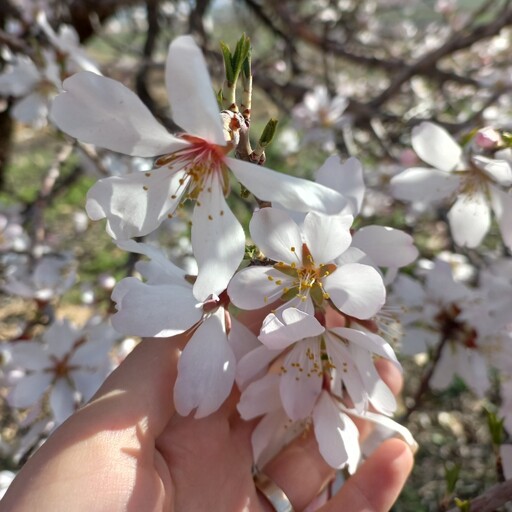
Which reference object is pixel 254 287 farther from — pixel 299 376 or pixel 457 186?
pixel 457 186

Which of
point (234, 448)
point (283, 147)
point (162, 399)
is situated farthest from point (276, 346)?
point (283, 147)

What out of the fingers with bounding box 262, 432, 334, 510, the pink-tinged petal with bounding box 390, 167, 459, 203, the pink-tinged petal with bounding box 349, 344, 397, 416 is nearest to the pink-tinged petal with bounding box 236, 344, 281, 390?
the pink-tinged petal with bounding box 349, 344, 397, 416

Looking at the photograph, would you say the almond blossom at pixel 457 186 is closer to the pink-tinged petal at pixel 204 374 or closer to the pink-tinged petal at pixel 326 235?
the pink-tinged petal at pixel 326 235

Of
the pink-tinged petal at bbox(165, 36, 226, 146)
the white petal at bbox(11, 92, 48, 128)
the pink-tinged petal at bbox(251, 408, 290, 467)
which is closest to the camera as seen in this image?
the pink-tinged petal at bbox(165, 36, 226, 146)

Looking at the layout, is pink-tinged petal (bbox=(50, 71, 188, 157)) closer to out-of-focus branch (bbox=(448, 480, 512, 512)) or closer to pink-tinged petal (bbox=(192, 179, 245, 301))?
pink-tinged petal (bbox=(192, 179, 245, 301))

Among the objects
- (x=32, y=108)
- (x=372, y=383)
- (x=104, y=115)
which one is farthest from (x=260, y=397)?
(x=32, y=108)

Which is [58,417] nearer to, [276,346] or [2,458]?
[276,346]
